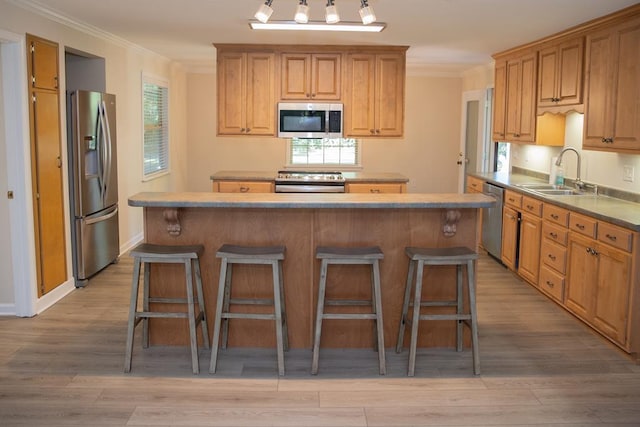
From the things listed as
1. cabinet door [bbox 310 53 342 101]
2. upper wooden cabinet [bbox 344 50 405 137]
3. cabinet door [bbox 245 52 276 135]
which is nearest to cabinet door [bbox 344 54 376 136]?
upper wooden cabinet [bbox 344 50 405 137]

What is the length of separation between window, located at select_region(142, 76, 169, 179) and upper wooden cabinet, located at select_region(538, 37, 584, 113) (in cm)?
426

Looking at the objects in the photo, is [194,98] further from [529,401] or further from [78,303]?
[529,401]

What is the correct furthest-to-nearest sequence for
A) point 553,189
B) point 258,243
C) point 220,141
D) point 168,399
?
point 220,141 < point 553,189 < point 258,243 < point 168,399

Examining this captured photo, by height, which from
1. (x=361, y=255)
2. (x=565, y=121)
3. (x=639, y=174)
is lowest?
(x=361, y=255)

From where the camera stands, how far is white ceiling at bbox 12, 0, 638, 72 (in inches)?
169

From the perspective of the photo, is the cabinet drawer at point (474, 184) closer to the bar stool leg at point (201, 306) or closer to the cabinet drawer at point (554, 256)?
the cabinet drawer at point (554, 256)

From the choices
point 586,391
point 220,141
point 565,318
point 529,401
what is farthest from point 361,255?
point 220,141

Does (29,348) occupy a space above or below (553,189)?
below

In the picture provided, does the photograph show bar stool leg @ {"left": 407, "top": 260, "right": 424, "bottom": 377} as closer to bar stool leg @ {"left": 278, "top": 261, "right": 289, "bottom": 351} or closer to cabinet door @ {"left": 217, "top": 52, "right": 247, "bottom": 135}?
bar stool leg @ {"left": 278, "top": 261, "right": 289, "bottom": 351}

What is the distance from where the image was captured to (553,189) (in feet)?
19.1

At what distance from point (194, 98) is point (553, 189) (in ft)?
17.3

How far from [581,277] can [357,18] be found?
8.54 feet

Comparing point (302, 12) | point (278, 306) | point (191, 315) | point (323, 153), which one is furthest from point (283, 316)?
point (323, 153)

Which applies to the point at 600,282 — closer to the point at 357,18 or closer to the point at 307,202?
the point at 307,202
